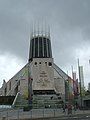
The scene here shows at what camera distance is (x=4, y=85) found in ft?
566

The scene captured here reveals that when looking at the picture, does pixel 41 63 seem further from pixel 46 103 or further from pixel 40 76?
pixel 46 103

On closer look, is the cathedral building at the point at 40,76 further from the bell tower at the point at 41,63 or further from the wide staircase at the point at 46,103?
the wide staircase at the point at 46,103

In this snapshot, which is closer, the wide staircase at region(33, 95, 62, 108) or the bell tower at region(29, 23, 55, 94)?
the wide staircase at region(33, 95, 62, 108)

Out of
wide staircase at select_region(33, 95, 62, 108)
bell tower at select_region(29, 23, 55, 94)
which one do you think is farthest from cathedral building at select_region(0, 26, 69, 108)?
wide staircase at select_region(33, 95, 62, 108)

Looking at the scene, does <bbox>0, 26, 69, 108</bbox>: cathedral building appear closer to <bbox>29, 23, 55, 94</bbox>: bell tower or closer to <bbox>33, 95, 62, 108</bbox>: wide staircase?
<bbox>29, 23, 55, 94</bbox>: bell tower

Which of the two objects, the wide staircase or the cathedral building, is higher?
→ the cathedral building

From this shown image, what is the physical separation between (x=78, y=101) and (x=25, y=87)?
59.9m

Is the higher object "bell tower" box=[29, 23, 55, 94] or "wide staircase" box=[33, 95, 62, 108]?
"bell tower" box=[29, 23, 55, 94]

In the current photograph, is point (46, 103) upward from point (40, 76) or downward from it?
downward

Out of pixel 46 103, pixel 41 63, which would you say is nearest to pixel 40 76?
A: pixel 41 63

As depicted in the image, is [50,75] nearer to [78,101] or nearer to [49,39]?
[49,39]

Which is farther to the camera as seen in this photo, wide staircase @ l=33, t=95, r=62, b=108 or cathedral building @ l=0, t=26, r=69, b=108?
cathedral building @ l=0, t=26, r=69, b=108

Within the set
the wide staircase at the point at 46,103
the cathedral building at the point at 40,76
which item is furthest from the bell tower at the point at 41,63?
the wide staircase at the point at 46,103

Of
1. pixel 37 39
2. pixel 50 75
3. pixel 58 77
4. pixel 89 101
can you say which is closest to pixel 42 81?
pixel 50 75
